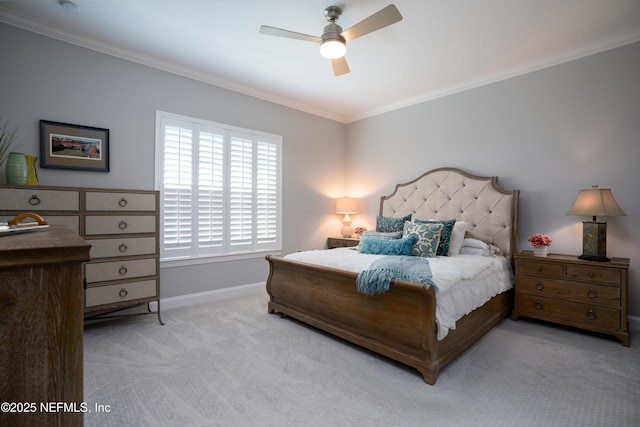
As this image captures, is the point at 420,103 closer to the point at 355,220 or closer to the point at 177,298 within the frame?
the point at 355,220

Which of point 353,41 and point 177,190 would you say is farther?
point 177,190

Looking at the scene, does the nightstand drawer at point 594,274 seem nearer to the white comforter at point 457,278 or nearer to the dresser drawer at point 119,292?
the white comforter at point 457,278

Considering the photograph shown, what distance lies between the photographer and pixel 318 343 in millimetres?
2664

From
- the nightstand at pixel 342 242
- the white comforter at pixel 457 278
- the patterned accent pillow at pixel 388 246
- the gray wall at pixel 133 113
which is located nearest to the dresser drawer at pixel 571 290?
the white comforter at pixel 457 278

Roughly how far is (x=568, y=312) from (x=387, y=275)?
6.45 feet

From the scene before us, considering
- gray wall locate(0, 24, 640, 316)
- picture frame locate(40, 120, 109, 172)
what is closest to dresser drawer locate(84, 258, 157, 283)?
gray wall locate(0, 24, 640, 316)

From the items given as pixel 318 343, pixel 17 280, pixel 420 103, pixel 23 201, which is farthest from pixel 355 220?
pixel 17 280

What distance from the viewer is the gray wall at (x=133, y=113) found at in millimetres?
2764

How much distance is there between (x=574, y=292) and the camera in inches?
112

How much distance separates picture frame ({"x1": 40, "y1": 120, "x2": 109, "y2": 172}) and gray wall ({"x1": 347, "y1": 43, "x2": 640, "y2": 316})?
149 inches

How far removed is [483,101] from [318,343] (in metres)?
3.42

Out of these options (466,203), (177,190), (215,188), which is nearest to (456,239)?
(466,203)

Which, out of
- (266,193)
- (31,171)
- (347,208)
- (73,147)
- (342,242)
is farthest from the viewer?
(347,208)

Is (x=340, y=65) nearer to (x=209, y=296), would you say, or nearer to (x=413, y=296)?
(x=413, y=296)
